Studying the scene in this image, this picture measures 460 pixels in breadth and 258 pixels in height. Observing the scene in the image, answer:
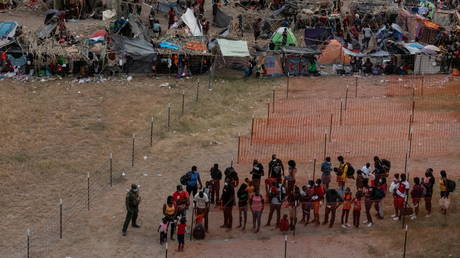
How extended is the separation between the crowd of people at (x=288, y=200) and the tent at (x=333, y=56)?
49.5 feet

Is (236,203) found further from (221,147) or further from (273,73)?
(273,73)

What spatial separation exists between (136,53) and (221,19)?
9834 mm

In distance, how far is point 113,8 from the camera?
4250 cm

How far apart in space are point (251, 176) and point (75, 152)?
611 centimetres

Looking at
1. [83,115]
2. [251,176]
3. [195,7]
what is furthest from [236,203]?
[195,7]

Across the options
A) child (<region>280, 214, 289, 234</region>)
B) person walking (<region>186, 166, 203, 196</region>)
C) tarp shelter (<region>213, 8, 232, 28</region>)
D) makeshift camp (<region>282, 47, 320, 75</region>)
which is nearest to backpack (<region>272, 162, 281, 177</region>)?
child (<region>280, 214, 289, 234</region>)

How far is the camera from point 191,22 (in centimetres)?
3944

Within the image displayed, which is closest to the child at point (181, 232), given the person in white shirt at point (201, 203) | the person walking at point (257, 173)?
the person in white shirt at point (201, 203)

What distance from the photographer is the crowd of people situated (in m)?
20.0

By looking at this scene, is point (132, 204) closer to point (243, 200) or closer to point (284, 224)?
point (243, 200)

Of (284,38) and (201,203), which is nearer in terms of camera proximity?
(201,203)

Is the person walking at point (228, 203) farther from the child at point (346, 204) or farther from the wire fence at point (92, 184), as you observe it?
the wire fence at point (92, 184)

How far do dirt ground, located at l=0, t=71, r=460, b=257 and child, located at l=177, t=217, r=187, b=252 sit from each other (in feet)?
0.67

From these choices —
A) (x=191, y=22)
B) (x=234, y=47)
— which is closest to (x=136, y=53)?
(x=234, y=47)
